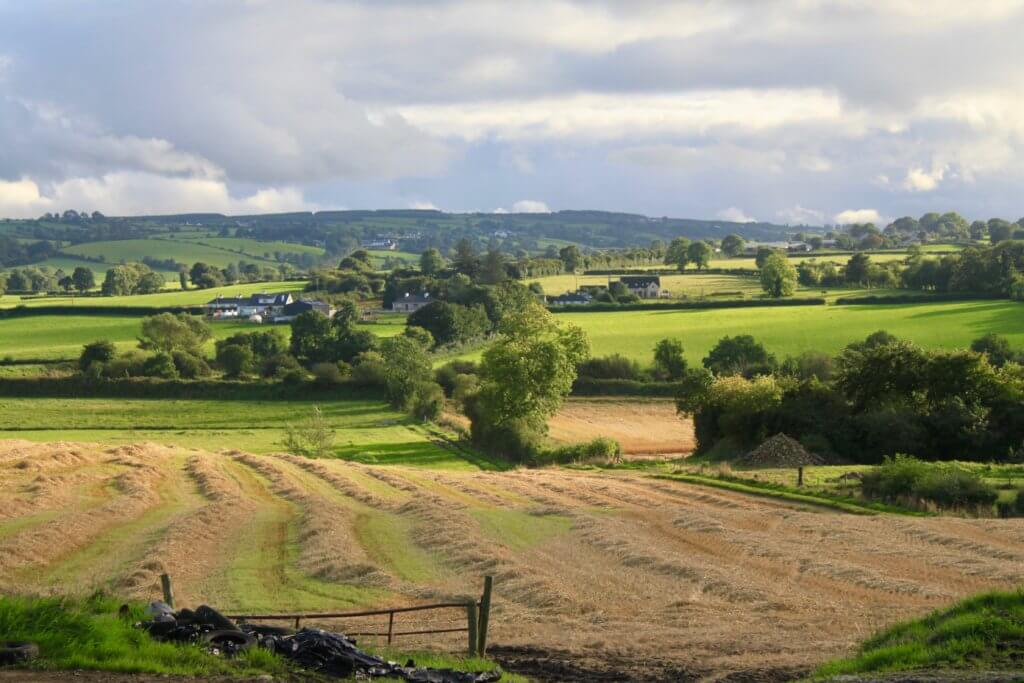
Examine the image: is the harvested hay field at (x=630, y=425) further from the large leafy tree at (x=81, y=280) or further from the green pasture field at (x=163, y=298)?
the large leafy tree at (x=81, y=280)

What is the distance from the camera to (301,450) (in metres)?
65.1

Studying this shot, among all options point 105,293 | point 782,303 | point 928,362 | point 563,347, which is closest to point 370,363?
point 563,347

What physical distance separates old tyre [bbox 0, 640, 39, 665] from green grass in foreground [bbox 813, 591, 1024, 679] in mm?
10479

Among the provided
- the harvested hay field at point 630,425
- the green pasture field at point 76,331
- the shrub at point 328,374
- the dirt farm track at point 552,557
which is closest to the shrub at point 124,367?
the green pasture field at point 76,331

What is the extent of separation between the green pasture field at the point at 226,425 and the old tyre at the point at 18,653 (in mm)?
47509

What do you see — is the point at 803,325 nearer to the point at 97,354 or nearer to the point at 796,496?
the point at 97,354

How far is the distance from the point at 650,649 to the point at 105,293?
554ft

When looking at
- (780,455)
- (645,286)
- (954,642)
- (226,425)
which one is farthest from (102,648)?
(645,286)

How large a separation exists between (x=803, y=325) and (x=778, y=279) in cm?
2713

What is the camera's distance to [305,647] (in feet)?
49.9

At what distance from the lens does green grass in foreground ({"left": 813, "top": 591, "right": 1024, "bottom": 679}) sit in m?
15.3

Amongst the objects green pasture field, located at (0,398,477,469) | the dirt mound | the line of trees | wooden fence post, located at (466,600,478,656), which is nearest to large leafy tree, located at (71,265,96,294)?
green pasture field, located at (0,398,477,469)

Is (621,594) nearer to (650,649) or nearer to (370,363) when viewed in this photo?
(650,649)

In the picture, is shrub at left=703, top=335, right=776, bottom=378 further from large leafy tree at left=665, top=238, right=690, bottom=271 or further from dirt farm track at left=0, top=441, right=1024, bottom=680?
large leafy tree at left=665, top=238, right=690, bottom=271
